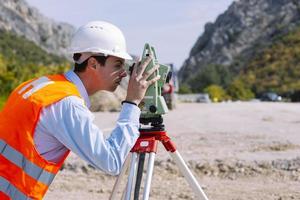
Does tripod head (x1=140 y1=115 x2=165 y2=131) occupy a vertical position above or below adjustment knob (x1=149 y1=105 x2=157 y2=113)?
below

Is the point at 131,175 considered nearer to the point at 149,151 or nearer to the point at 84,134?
the point at 149,151

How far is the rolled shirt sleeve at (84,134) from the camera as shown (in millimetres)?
2438

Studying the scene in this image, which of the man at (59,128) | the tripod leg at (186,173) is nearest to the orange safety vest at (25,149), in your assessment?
the man at (59,128)

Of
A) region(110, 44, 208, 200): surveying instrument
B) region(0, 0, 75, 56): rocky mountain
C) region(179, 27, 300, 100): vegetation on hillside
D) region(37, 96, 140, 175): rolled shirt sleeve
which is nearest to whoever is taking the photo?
region(37, 96, 140, 175): rolled shirt sleeve

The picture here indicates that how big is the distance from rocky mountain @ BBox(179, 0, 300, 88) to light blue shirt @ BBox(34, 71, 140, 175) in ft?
278

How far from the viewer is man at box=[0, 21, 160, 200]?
8.05 feet

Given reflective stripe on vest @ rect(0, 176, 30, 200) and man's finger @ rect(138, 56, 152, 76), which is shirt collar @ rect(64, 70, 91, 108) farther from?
reflective stripe on vest @ rect(0, 176, 30, 200)

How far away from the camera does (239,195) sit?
21.1ft

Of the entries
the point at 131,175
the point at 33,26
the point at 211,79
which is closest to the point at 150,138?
the point at 131,175

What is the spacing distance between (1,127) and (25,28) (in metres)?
119

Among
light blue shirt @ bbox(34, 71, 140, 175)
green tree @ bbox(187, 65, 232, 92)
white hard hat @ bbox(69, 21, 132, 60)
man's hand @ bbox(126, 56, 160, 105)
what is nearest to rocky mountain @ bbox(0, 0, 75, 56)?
green tree @ bbox(187, 65, 232, 92)

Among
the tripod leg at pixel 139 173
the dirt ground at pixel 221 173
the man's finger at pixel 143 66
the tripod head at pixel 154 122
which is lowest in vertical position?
the dirt ground at pixel 221 173

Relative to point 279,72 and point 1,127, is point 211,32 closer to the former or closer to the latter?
point 279,72

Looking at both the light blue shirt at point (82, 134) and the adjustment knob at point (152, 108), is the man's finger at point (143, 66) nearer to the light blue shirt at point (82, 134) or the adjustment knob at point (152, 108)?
the light blue shirt at point (82, 134)
